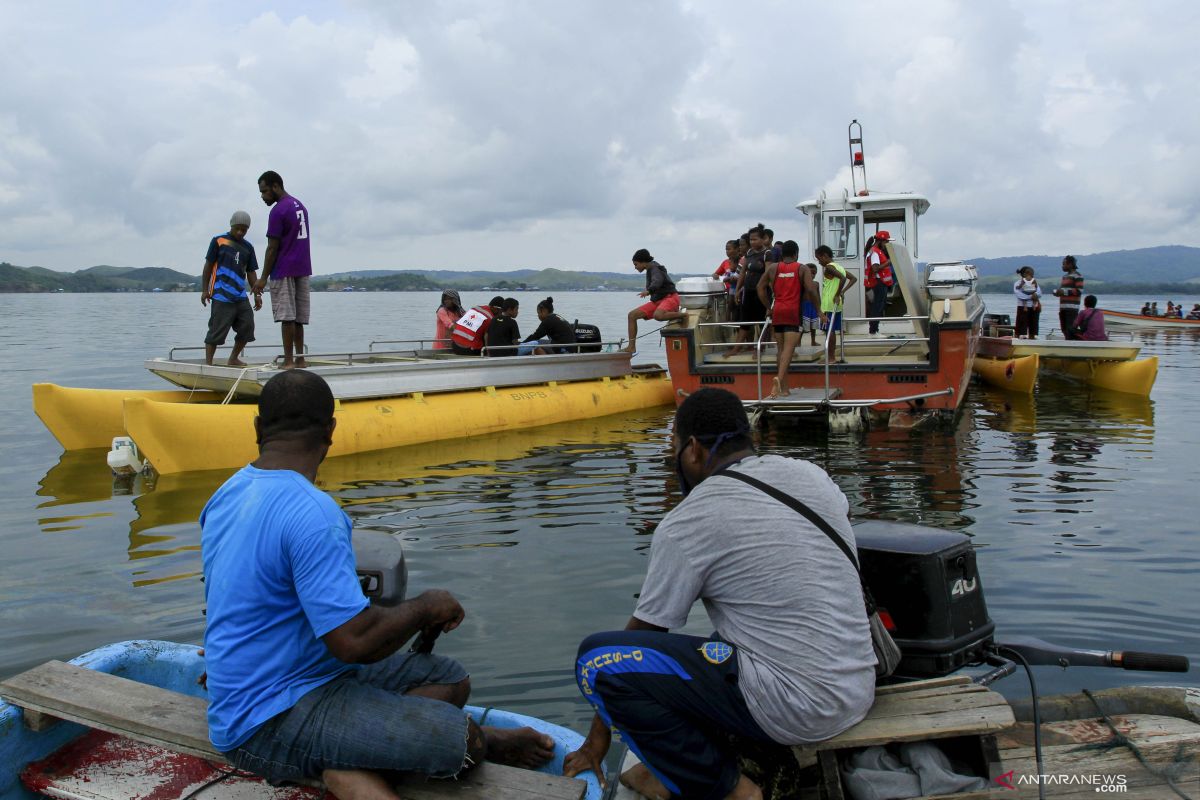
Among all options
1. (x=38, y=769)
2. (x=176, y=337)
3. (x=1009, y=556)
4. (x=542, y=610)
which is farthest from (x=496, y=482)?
(x=176, y=337)

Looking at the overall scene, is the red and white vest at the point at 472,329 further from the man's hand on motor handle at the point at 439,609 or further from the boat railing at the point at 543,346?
the man's hand on motor handle at the point at 439,609

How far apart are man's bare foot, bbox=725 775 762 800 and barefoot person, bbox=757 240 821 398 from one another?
10.0m

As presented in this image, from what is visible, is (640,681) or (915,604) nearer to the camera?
(640,681)

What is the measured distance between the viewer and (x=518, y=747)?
Answer: 11.8 ft

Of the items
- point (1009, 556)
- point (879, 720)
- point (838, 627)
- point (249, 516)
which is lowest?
point (1009, 556)

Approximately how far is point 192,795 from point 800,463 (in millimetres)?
2334

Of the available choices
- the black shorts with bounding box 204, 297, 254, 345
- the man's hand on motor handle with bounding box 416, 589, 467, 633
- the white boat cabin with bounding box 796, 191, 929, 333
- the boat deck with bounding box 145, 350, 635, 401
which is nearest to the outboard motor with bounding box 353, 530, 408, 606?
the man's hand on motor handle with bounding box 416, 589, 467, 633

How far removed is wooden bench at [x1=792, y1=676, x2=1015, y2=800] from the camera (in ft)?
9.86

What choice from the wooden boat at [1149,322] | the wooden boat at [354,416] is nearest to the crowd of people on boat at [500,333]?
the wooden boat at [354,416]

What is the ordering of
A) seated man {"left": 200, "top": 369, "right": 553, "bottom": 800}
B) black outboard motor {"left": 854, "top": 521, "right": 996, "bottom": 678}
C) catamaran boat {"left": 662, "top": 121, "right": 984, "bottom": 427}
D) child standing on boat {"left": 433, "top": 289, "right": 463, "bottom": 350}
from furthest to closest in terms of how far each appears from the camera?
child standing on boat {"left": 433, "top": 289, "right": 463, "bottom": 350} → catamaran boat {"left": 662, "top": 121, "right": 984, "bottom": 427} → black outboard motor {"left": 854, "top": 521, "right": 996, "bottom": 678} → seated man {"left": 200, "top": 369, "right": 553, "bottom": 800}

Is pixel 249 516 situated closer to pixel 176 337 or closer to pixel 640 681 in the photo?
pixel 640 681

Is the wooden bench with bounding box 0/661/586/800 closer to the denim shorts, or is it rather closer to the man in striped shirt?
the denim shorts

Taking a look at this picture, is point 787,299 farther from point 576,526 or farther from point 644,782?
point 644,782

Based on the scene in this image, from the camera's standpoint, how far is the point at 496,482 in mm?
10344
